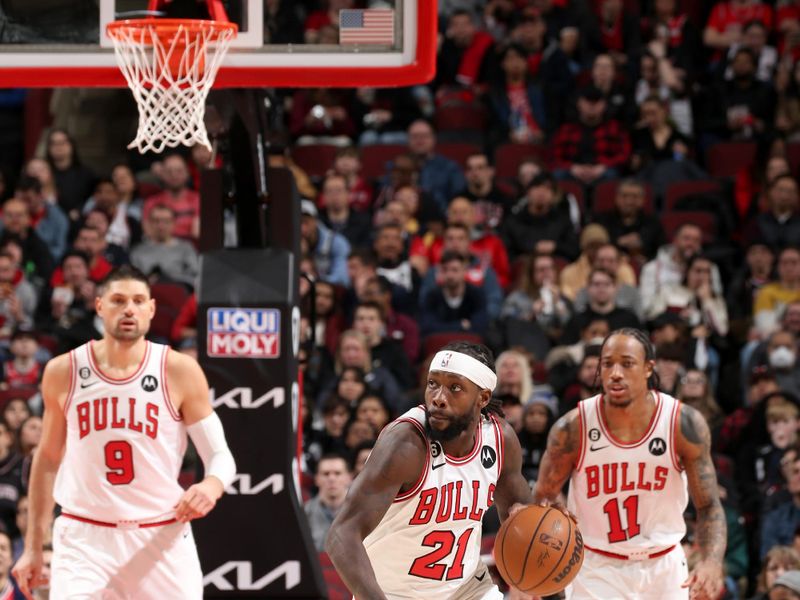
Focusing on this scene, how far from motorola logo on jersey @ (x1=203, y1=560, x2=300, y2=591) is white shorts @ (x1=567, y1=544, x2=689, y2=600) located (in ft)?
5.66

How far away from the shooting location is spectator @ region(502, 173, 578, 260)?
463 inches

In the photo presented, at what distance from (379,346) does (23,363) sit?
8.46 ft

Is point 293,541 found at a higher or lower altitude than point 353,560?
lower

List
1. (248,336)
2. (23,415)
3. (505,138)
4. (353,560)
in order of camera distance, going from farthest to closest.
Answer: (505,138) → (23,415) → (248,336) → (353,560)

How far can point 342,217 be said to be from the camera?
12016mm

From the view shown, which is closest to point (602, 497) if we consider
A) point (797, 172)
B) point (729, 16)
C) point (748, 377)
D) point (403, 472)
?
point (403, 472)

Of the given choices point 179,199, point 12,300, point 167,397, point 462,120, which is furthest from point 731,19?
point 167,397

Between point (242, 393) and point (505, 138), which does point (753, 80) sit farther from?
point (242, 393)

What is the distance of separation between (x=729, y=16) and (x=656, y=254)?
351 centimetres

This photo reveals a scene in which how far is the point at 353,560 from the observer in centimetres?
496

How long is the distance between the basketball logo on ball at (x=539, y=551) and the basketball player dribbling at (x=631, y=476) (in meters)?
0.94

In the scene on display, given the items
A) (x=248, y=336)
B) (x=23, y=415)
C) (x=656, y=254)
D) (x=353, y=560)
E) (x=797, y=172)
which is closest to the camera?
(x=353, y=560)

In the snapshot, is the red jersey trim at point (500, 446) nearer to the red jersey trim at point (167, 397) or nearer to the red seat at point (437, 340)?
the red jersey trim at point (167, 397)

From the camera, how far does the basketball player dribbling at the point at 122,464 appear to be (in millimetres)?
6457
